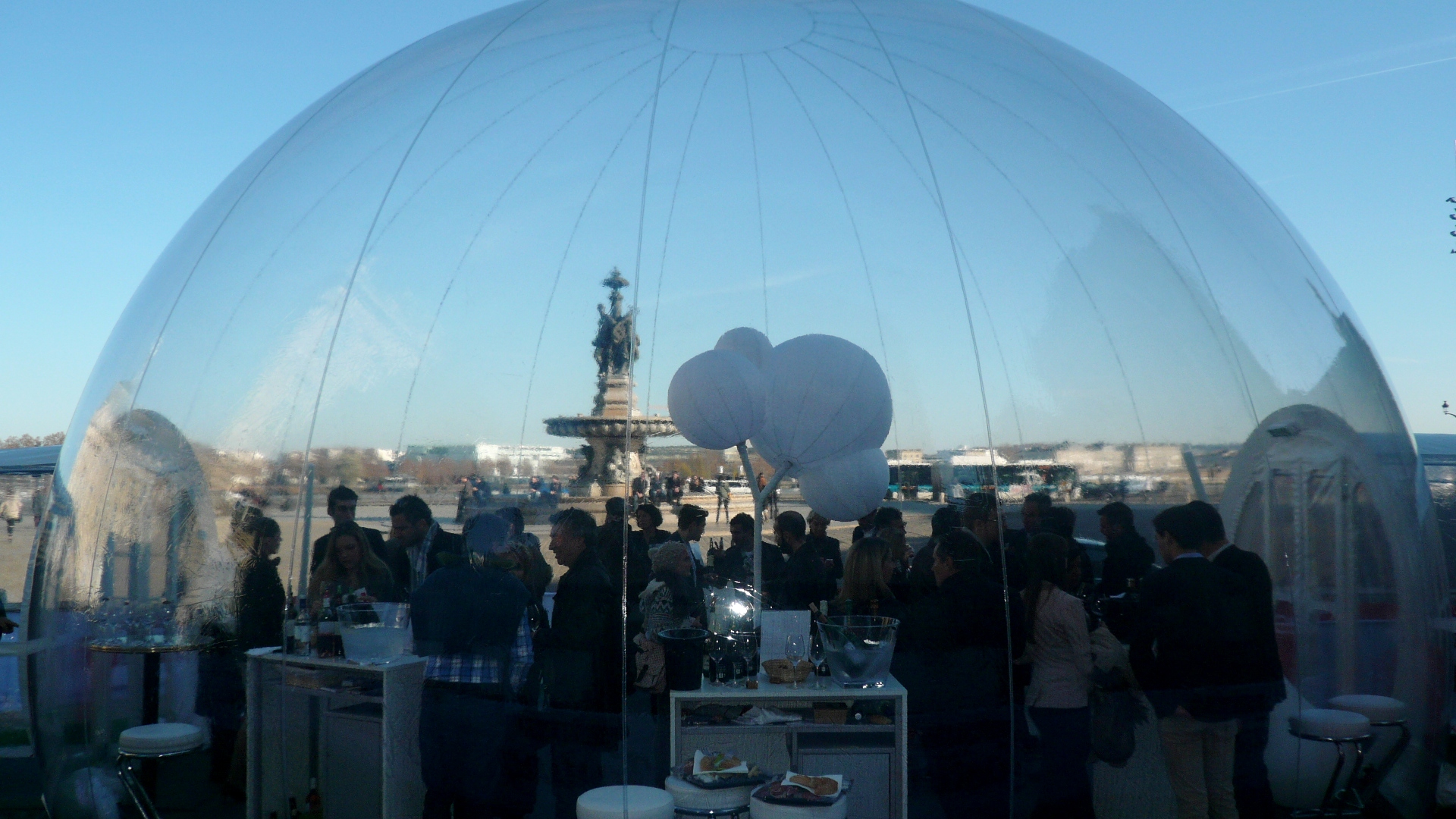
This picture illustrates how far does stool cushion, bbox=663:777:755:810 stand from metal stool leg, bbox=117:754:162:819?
9.24 ft

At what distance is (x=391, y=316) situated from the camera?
5.00 m

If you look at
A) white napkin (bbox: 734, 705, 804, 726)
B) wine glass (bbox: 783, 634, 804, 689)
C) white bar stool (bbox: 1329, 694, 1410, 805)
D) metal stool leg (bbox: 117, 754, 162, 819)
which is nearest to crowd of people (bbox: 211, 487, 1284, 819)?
wine glass (bbox: 783, 634, 804, 689)

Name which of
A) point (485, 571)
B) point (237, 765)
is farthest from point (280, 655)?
point (485, 571)

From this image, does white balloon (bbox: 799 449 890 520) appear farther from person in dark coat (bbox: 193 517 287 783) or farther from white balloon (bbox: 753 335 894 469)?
person in dark coat (bbox: 193 517 287 783)

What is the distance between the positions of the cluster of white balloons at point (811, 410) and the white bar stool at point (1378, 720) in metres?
2.65

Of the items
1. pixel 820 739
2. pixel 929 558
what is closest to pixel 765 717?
pixel 820 739

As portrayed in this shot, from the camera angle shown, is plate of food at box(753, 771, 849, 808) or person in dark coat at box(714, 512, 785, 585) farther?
person in dark coat at box(714, 512, 785, 585)

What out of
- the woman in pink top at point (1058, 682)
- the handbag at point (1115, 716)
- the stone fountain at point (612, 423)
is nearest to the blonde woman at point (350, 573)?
the stone fountain at point (612, 423)

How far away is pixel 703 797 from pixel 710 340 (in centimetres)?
211

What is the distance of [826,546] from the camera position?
498 cm

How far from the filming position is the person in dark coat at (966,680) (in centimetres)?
467

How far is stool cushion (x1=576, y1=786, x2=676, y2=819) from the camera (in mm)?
4223

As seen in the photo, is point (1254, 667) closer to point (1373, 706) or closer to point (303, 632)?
point (1373, 706)

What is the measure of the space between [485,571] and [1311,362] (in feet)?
14.6
